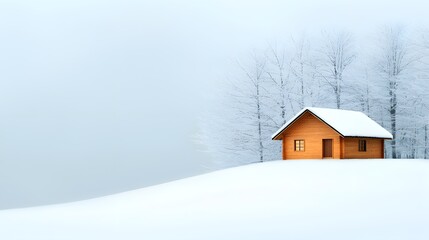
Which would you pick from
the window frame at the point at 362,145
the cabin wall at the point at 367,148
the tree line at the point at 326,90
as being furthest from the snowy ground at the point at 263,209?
the tree line at the point at 326,90

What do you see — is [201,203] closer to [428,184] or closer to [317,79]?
[428,184]

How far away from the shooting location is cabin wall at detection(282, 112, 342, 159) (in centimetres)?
3344

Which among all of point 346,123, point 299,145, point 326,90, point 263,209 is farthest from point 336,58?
point 263,209

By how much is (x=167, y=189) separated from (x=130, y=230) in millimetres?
10534

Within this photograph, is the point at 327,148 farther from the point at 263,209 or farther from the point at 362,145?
the point at 263,209

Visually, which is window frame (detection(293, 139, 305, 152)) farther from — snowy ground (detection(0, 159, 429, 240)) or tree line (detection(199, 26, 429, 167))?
tree line (detection(199, 26, 429, 167))

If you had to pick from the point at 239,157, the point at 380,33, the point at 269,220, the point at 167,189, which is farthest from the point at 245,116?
the point at 269,220

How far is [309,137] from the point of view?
34.6 metres

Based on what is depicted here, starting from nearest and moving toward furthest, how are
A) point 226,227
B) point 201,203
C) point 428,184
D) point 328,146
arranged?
point 226,227
point 201,203
point 428,184
point 328,146

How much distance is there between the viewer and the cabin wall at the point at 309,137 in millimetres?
33438

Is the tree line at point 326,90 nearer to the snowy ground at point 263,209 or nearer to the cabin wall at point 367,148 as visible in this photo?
the cabin wall at point 367,148

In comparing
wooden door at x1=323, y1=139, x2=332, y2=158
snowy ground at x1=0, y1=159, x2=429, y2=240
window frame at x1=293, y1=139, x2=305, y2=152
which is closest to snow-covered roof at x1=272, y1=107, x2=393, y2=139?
window frame at x1=293, y1=139, x2=305, y2=152

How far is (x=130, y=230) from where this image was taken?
16578mm

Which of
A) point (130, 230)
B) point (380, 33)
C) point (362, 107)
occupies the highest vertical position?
point (380, 33)
